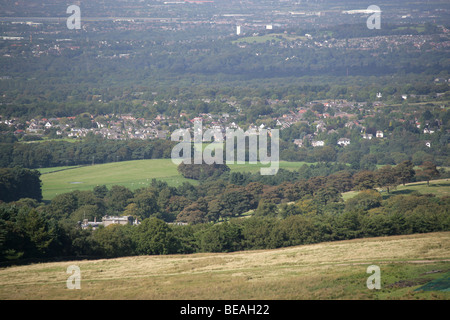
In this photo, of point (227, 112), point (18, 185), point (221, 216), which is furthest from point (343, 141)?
point (18, 185)

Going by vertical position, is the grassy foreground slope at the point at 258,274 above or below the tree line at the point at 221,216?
above

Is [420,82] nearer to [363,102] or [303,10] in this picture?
[363,102]

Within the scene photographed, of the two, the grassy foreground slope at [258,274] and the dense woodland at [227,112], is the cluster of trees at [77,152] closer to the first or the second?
the dense woodland at [227,112]

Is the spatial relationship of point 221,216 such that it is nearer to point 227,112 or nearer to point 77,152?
point 77,152

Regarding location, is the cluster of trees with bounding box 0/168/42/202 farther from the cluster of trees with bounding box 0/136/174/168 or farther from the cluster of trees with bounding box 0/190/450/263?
the cluster of trees with bounding box 0/190/450/263

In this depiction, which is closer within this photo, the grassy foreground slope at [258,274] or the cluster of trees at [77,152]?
the grassy foreground slope at [258,274]

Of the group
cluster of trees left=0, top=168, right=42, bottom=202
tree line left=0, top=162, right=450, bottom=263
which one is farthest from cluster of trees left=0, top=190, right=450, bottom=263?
cluster of trees left=0, top=168, right=42, bottom=202

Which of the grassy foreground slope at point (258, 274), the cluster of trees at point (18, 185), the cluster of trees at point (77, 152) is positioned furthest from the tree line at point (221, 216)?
the cluster of trees at point (77, 152)
